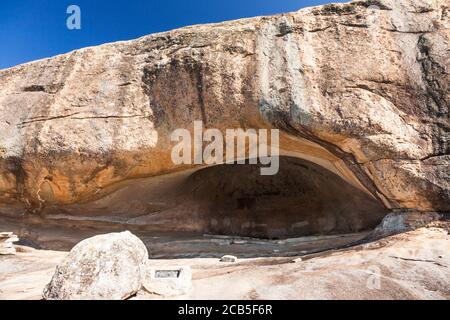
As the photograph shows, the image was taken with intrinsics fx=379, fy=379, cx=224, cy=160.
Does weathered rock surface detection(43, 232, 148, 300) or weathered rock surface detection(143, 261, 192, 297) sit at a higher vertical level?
weathered rock surface detection(43, 232, 148, 300)

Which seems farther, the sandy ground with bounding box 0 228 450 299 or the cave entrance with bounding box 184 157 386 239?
the cave entrance with bounding box 184 157 386 239

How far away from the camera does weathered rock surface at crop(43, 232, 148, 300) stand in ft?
9.35

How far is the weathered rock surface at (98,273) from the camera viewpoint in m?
2.85

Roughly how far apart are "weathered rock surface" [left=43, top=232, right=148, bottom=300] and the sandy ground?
24 centimetres

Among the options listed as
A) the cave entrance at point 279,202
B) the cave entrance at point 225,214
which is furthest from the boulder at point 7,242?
the cave entrance at point 279,202

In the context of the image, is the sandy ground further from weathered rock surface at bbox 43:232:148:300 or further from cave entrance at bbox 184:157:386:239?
cave entrance at bbox 184:157:386:239

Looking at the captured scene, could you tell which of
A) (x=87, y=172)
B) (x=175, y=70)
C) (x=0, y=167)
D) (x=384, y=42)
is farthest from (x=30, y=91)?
(x=384, y=42)

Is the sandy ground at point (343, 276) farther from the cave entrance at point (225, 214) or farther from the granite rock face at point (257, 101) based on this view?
the cave entrance at point (225, 214)

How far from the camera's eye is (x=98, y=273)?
290 centimetres

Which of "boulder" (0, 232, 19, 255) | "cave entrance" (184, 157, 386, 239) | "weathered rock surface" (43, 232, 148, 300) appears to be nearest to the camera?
"weathered rock surface" (43, 232, 148, 300)

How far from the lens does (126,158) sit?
550 cm

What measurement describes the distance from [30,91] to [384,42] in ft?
17.6

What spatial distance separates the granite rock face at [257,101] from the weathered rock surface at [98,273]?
252 centimetres

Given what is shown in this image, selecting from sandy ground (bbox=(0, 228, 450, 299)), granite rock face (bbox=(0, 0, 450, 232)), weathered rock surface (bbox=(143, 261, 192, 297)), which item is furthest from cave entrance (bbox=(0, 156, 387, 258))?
weathered rock surface (bbox=(143, 261, 192, 297))
